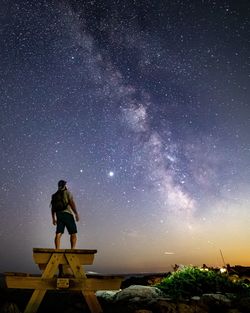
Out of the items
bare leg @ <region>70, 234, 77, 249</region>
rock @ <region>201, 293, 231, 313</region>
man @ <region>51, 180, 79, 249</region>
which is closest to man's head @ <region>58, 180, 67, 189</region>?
man @ <region>51, 180, 79, 249</region>

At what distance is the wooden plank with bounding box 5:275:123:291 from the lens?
7118mm

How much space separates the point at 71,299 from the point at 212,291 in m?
4.27

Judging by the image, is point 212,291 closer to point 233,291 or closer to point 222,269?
point 233,291

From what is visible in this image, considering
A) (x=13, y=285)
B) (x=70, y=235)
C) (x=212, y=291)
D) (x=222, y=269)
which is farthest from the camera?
(x=222, y=269)

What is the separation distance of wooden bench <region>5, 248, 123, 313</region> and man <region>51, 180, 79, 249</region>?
1.44 metres

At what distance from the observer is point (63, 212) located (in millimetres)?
9008

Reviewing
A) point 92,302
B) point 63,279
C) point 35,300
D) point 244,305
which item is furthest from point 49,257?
point 244,305

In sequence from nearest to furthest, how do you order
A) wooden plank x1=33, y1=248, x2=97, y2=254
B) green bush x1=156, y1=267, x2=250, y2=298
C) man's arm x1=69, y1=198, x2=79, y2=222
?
wooden plank x1=33, y1=248, x2=97, y2=254, man's arm x1=69, y1=198, x2=79, y2=222, green bush x1=156, y1=267, x2=250, y2=298

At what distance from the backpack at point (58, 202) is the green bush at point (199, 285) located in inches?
170

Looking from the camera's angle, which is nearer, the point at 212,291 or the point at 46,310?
the point at 46,310

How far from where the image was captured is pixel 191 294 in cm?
1073

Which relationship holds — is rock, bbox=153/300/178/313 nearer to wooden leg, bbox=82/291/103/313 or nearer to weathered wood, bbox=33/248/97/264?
wooden leg, bbox=82/291/103/313

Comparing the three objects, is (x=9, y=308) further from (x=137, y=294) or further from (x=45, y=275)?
(x=137, y=294)

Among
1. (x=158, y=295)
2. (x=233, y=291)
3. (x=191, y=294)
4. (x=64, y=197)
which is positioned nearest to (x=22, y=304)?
(x=64, y=197)
